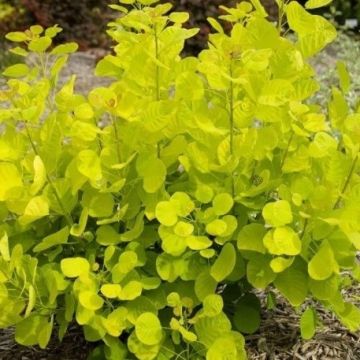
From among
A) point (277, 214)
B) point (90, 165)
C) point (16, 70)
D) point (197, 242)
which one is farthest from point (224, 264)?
point (16, 70)

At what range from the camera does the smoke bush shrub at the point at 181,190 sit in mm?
1729

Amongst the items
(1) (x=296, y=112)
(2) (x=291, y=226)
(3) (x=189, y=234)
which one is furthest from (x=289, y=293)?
(1) (x=296, y=112)

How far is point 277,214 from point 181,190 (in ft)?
1.20

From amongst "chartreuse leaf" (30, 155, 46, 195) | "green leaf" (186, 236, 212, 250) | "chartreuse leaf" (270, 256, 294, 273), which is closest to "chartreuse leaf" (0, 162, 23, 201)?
"chartreuse leaf" (30, 155, 46, 195)

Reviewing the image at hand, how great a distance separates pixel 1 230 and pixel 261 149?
29.2 inches

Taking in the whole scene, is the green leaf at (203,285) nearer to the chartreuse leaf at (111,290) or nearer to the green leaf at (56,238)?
the chartreuse leaf at (111,290)

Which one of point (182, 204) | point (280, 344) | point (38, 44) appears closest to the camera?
point (182, 204)

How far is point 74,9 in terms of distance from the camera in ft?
28.3

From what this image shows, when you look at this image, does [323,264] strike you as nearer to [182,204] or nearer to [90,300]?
[182,204]

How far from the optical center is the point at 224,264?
5.80ft

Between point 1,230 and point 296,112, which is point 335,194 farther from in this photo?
point 1,230

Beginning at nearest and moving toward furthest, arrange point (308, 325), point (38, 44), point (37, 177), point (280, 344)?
point (37, 177) → point (308, 325) → point (38, 44) → point (280, 344)

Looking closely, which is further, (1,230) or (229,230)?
(1,230)

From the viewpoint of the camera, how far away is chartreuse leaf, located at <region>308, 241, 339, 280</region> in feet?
5.53
